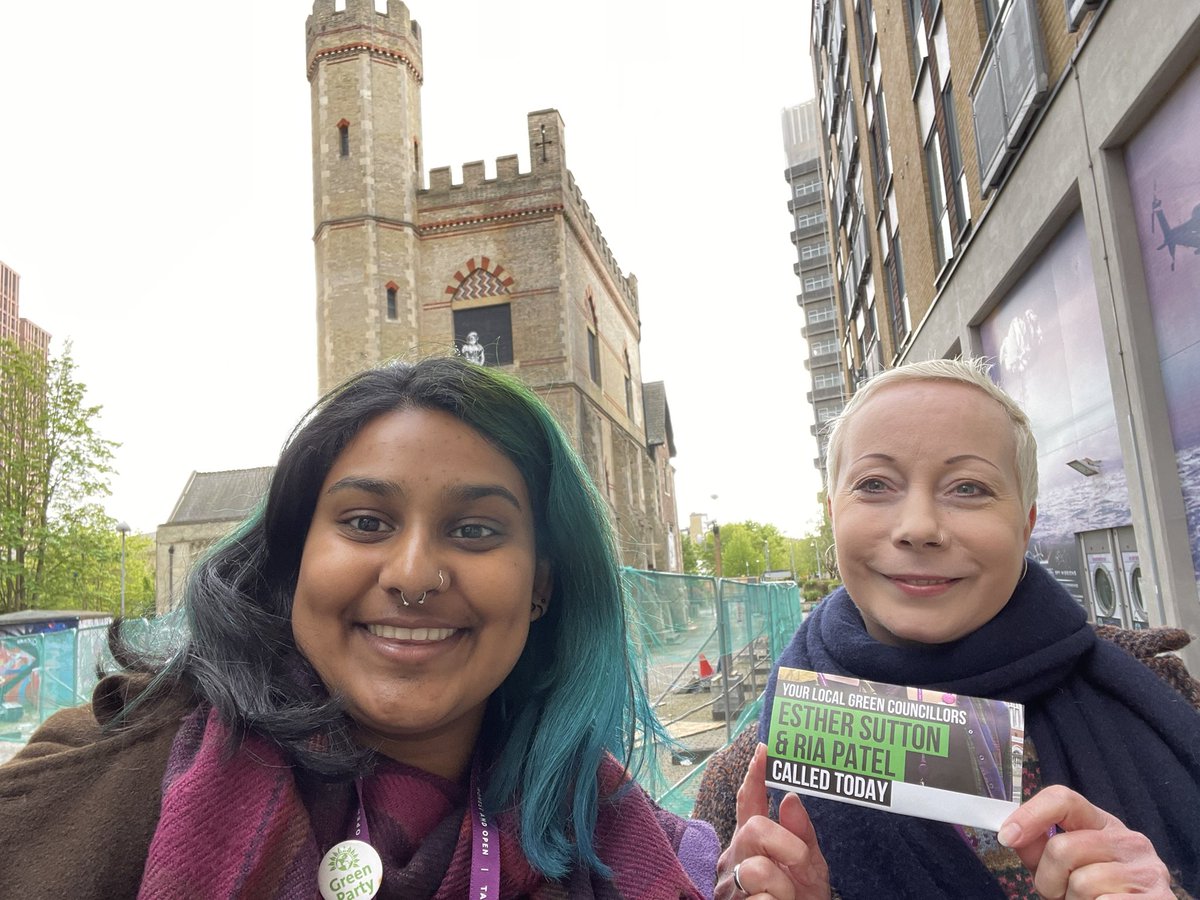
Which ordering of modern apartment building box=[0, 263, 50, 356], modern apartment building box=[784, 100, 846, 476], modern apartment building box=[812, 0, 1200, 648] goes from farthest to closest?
modern apartment building box=[0, 263, 50, 356] → modern apartment building box=[784, 100, 846, 476] → modern apartment building box=[812, 0, 1200, 648]

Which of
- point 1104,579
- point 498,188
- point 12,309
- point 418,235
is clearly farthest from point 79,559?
point 12,309

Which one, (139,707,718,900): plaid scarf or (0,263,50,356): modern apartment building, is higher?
(0,263,50,356): modern apartment building

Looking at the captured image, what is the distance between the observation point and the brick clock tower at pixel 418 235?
26281 millimetres

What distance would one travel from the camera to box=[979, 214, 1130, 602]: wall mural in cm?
694

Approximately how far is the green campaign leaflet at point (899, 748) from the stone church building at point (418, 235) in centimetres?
2377

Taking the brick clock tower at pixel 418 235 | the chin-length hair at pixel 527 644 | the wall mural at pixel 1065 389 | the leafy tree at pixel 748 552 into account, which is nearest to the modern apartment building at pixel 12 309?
the leafy tree at pixel 748 552

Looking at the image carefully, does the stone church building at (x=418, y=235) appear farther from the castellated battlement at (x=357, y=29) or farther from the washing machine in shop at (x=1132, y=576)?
the washing machine in shop at (x=1132, y=576)

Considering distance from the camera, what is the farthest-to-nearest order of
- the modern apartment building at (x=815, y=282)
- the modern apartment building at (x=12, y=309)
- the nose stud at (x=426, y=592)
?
the modern apartment building at (x=12, y=309)
the modern apartment building at (x=815, y=282)
the nose stud at (x=426, y=592)

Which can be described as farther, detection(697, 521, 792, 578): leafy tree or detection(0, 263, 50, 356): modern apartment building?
detection(0, 263, 50, 356): modern apartment building

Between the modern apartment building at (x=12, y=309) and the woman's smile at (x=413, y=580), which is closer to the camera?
the woman's smile at (x=413, y=580)

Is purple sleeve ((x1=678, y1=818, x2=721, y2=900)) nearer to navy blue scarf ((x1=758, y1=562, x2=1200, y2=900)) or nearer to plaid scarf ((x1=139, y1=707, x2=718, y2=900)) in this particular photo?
plaid scarf ((x1=139, y1=707, x2=718, y2=900))

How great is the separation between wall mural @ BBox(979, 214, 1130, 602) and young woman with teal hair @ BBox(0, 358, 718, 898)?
6449 mm

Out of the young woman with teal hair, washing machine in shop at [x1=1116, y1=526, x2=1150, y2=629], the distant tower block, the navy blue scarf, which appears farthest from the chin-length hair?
the distant tower block

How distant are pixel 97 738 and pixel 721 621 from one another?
772 centimetres
